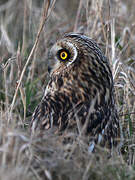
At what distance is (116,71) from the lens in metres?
3.18

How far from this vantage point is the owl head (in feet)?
8.23

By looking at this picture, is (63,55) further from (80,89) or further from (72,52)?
(80,89)

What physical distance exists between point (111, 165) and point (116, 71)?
1240 mm

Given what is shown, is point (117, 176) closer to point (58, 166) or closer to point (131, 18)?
point (58, 166)

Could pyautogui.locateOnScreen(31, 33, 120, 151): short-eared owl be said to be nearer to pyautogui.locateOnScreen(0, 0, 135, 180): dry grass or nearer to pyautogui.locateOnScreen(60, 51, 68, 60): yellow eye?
pyautogui.locateOnScreen(60, 51, 68, 60): yellow eye

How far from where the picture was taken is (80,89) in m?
2.50

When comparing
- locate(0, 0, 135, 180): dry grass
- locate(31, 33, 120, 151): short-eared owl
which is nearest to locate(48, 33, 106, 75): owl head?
locate(31, 33, 120, 151): short-eared owl

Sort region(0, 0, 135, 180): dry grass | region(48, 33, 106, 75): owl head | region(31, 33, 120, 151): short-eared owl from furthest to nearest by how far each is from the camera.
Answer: region(48, 33, 106, 75): owl head
region(31, 33, 120, 151): short-eared owl
region(0, 0, 135, 180): dry grass

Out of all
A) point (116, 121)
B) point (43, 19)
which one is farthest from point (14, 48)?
point (116, 121)

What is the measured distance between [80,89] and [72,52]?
0.25 meters

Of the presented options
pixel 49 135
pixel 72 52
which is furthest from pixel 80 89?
pixel 49 135

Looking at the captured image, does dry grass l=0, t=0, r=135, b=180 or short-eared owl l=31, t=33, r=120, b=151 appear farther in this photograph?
short-eared owl l=31, t=33, r=120, b=151

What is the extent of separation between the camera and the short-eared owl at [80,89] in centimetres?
240

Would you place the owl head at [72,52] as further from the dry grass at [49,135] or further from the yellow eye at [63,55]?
the dry grass at [49,135]
